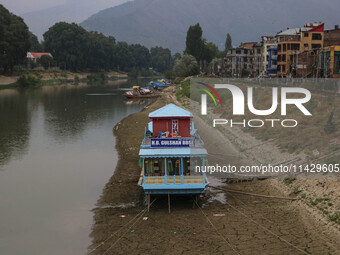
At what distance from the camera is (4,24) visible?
135250mm

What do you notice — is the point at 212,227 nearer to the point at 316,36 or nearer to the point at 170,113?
the point at 170,113

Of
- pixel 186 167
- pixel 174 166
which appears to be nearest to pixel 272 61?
pixel 186 167

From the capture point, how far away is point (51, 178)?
1305 inches

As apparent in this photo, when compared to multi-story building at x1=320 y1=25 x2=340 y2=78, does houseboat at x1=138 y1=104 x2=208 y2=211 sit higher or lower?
lower

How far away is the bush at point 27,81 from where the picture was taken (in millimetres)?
136625

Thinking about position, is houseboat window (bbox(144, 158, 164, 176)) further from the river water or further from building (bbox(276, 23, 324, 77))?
building (bbox(276, 23, 324, 77))

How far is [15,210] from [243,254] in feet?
50.2

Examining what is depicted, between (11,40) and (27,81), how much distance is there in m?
14.0

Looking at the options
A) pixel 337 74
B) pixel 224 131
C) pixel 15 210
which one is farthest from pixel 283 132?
pixel 337 74

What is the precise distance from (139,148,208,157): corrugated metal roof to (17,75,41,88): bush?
122209 mm

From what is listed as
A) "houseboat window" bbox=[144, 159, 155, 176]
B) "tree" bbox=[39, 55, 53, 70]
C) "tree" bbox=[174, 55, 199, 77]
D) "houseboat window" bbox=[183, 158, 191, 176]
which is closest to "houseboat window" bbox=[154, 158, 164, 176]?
"houseboat window" bbox=[144, 159, 155, 176]

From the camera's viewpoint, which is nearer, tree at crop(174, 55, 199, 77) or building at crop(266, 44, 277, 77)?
building at crop(266, 44, 277, 77)

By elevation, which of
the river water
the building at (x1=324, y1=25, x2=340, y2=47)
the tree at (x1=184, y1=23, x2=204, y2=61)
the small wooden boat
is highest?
the tree at (x1=184, y1=23, x2=204, y2=61)

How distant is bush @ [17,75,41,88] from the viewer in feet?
448
